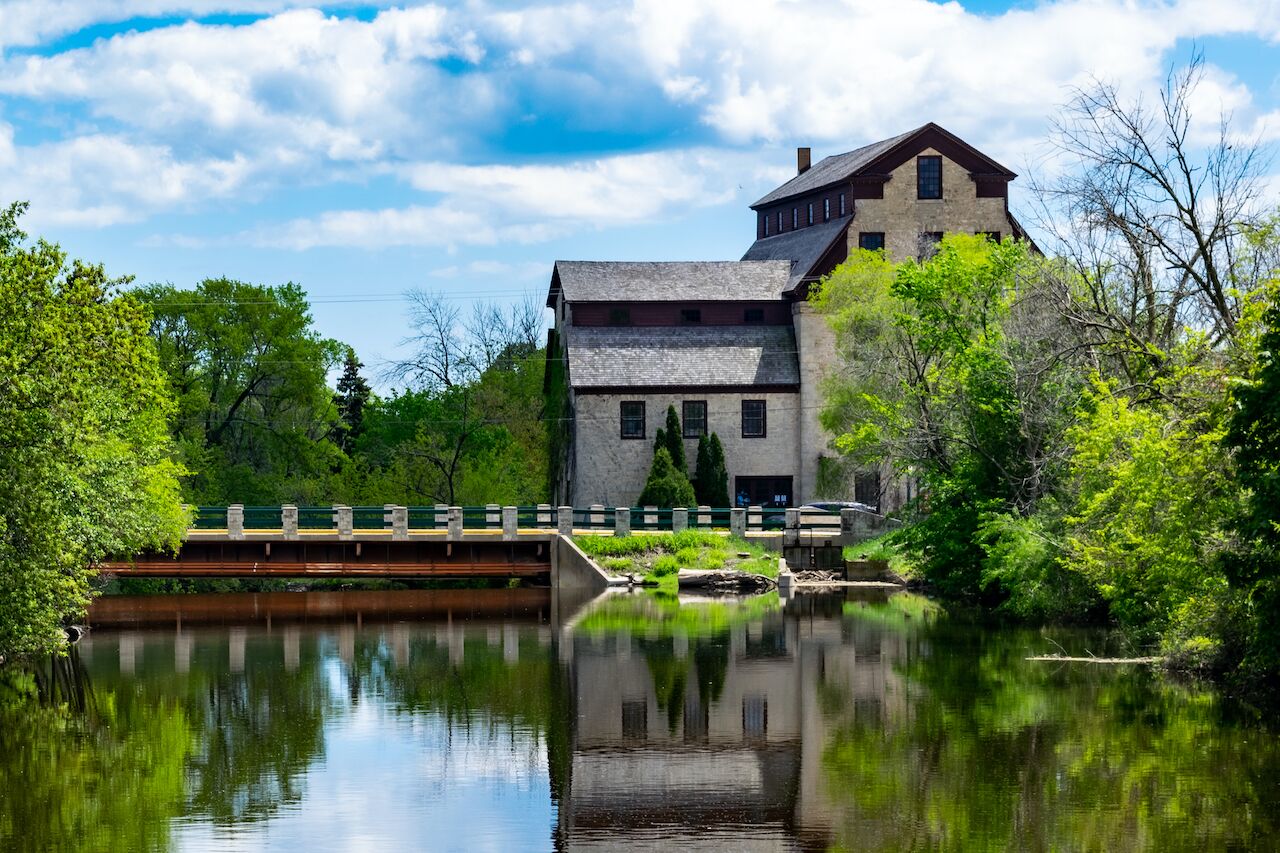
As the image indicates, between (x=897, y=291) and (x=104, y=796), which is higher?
(x=897, y=291)

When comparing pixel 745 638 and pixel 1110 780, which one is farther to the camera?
pixel 745 638

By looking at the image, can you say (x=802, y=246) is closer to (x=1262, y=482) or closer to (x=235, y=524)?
(x=235, y=524)

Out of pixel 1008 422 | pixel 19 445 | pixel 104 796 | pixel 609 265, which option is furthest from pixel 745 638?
pixel 609 265

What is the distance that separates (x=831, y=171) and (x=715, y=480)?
16.7m

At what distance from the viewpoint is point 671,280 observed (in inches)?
2876

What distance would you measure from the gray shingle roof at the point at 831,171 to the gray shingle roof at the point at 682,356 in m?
7.27

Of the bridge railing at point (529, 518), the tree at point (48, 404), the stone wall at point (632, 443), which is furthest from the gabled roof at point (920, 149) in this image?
the tree at point (48, 404)

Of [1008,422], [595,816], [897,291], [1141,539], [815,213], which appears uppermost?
[815,213]

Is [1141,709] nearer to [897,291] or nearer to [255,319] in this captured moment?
[897,291]

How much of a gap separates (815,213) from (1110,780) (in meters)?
55.8

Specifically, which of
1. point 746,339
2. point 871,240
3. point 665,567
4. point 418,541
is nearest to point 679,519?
point 665,567

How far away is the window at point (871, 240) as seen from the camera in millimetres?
71000

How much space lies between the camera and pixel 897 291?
2138 inches

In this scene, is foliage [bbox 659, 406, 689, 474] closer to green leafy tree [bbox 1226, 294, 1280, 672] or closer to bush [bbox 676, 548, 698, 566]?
bush [bbox 676, 548, 698, 566]
